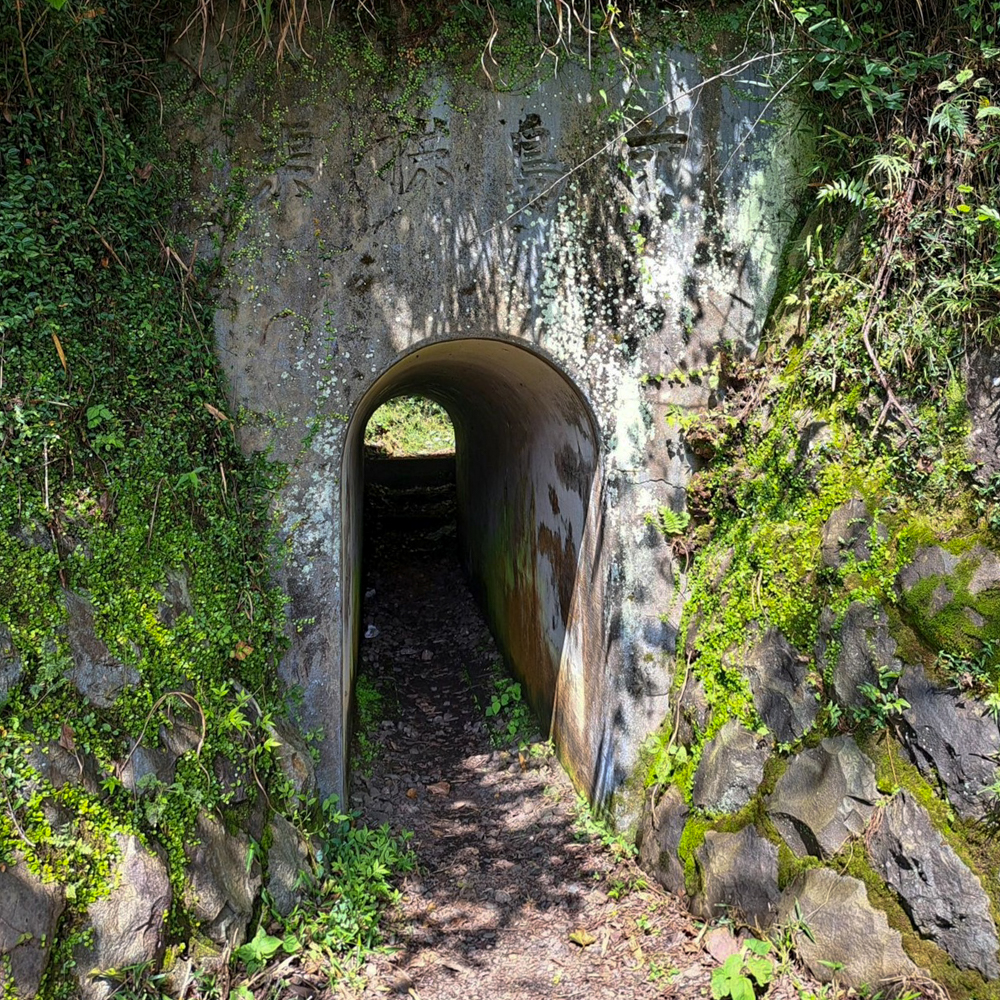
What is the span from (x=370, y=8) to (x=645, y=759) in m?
4.60

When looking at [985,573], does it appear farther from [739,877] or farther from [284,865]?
[284,865]

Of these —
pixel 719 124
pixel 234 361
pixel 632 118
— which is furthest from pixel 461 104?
pixel 234 361

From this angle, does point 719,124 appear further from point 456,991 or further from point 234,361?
point 456,991

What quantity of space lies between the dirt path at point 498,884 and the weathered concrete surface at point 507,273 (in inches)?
26.7

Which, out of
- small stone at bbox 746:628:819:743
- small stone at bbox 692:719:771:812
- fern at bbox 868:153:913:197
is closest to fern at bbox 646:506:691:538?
small stone at bbox 746:628:819:743

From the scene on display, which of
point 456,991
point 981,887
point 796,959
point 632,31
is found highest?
point 632,31

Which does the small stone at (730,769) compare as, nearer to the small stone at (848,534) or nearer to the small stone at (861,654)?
the small stone at (861,654)

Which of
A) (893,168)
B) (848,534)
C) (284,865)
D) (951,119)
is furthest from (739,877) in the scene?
(951,119)

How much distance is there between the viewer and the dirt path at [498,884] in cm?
384

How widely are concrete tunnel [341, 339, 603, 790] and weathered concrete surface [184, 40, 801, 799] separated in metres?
0.11

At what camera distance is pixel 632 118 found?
4.41 meters

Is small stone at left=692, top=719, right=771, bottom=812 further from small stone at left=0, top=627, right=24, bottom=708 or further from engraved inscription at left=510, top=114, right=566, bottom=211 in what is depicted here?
small stone at left=0, top=627, right=24, bottom=708

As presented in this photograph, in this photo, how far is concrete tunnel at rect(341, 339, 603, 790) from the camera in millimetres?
4910

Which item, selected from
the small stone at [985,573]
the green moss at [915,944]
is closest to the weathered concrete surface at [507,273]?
the green moss at [915,944]
